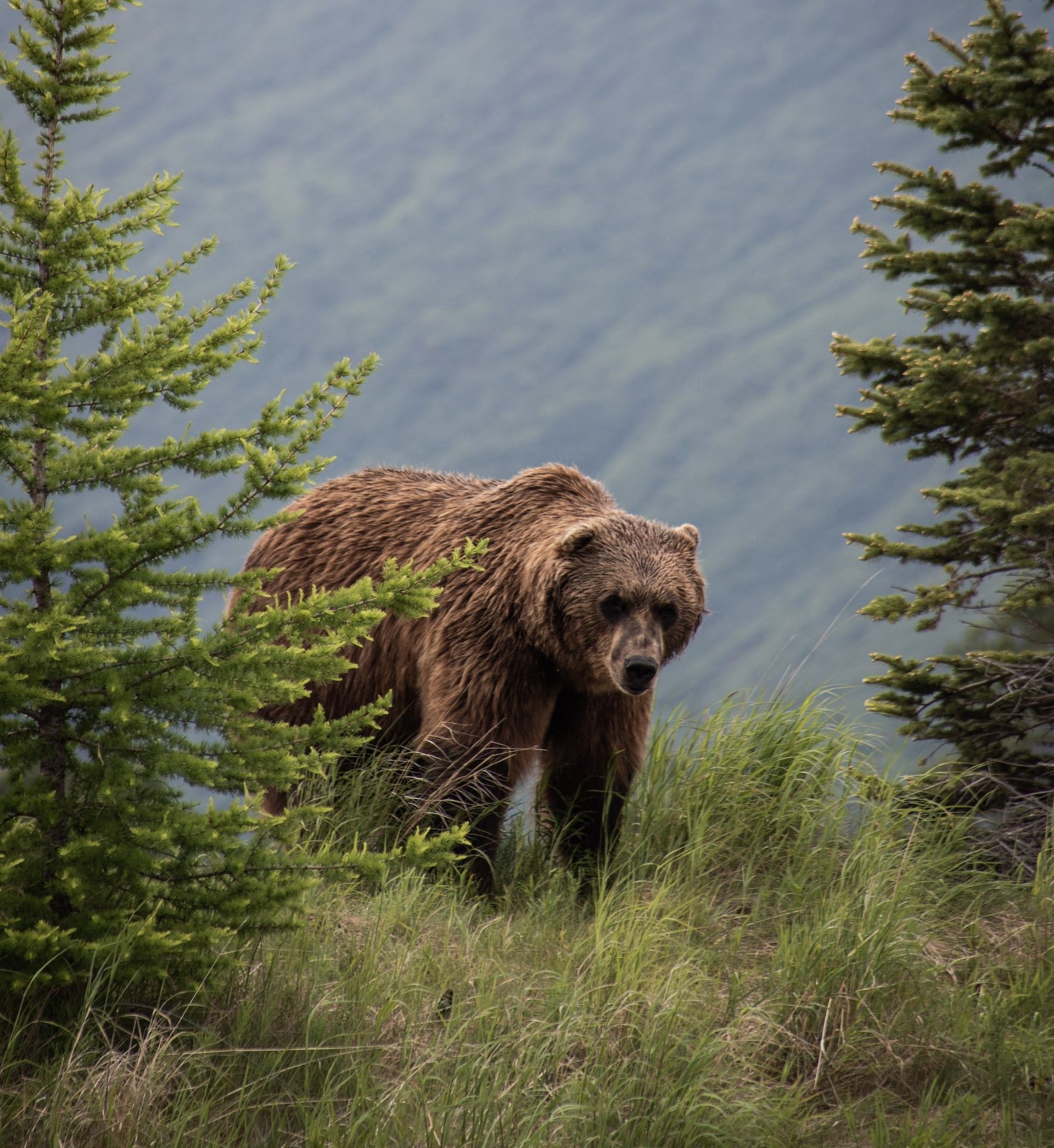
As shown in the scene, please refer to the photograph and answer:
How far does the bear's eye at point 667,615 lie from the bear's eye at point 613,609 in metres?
0.18

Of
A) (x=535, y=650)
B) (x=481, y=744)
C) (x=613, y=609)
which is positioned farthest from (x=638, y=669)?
(x=481, y=744)

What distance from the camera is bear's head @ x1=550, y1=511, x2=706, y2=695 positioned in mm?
5781

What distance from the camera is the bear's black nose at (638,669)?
18.5 feet

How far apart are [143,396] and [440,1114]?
2524 millimetres

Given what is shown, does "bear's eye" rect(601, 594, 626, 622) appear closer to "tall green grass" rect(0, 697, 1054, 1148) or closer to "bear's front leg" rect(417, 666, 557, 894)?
"bear's front leg" rect(417, 666, 557, 894)

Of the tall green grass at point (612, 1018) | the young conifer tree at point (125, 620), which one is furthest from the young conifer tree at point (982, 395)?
the young conifer tree at point (125, 620)

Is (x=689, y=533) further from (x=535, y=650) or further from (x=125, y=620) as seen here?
(x=125, y=620)

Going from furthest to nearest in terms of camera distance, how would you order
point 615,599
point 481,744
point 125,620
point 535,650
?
point 535,650
point 481,744
point 615,599
point 125,620

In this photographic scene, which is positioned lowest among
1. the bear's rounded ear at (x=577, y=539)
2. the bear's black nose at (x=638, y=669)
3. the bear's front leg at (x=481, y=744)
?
the bear's front leg at (x=481, y=744)

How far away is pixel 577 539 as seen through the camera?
19.4 ft

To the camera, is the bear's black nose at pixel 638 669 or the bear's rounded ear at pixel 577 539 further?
the bear's rounded ear at pixel 577 539

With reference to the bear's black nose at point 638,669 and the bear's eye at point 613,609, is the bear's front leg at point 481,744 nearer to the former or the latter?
the bear's eye at point 613,609

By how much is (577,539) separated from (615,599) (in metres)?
0.35

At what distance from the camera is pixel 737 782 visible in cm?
667
